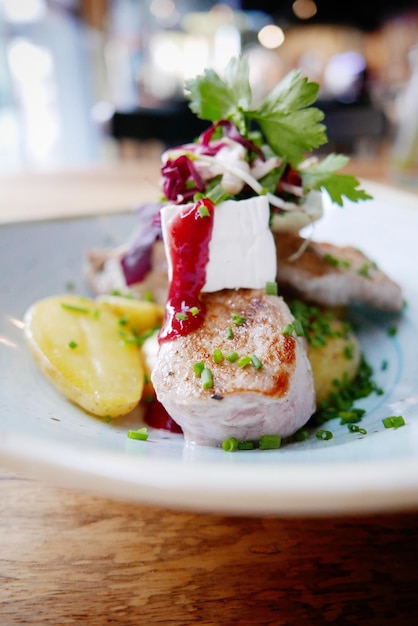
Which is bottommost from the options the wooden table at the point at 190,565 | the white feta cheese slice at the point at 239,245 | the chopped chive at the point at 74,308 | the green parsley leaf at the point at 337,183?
the wooden table at the point at 190,565

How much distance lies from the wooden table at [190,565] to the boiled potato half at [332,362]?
0.48 metres

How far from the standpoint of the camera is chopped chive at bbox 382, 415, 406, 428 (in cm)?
114

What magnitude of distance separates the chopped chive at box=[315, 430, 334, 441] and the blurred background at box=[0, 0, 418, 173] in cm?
855

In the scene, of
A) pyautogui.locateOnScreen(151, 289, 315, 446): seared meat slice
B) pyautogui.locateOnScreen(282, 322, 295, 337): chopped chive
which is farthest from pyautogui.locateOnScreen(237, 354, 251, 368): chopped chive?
pyautogui.locateOnScreen(282, 322, 295, 337): chopped chive

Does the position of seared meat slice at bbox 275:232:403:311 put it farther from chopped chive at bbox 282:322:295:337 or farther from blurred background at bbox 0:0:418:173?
blurred background at bbox 0:0:418:173

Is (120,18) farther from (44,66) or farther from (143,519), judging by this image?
(143,519)

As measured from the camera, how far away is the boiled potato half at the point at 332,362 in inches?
61.1

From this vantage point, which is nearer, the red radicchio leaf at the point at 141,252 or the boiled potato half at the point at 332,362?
the boiled potato half at the point at 332,362

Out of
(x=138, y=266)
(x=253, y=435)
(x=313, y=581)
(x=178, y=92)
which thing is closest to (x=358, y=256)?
(x=138, y=266)

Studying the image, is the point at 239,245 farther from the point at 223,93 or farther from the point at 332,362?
the point at 223,93

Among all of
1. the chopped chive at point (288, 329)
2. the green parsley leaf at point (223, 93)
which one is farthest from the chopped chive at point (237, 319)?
the green parsley leaf at point (223, 93)

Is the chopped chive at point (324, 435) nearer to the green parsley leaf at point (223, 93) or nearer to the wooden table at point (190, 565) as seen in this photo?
the wooden table at point (190, 565)

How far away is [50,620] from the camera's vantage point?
929mm

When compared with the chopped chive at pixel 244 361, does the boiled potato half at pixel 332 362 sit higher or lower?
lower
